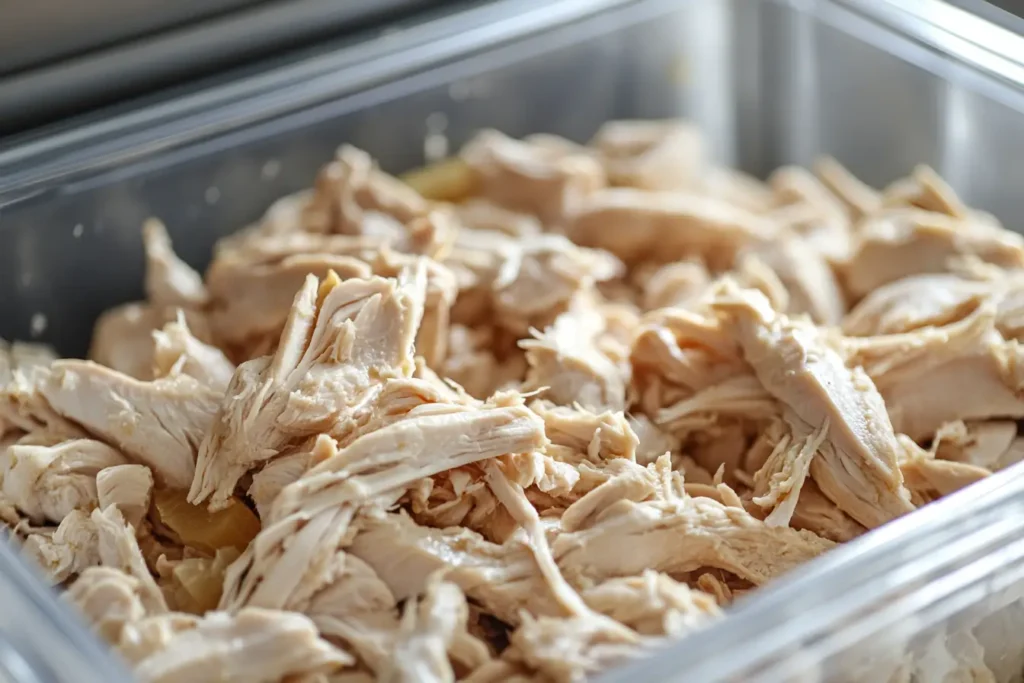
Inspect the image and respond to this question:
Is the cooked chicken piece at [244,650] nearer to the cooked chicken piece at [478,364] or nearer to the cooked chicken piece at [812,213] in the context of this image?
the cooked chicken piece at [478,364]

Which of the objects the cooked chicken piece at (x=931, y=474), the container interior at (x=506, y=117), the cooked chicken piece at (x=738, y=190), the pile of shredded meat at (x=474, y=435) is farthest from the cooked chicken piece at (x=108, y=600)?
the cooked chicken piece at (x=738, y=190)

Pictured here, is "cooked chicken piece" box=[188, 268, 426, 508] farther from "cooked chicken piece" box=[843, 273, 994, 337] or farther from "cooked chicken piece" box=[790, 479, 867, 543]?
"cooked chicken piece" box=[843, 273, 994, 337]

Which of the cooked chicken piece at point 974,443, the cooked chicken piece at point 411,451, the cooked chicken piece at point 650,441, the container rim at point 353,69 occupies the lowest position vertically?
the cooked chicken piece at point 974,443

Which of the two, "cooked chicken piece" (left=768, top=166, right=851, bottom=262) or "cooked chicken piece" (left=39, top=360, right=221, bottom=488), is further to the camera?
"cooked chicken piece" (left=768, top=166, right=851, bottom=262)

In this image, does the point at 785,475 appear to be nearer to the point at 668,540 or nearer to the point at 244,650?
the point at 668,540

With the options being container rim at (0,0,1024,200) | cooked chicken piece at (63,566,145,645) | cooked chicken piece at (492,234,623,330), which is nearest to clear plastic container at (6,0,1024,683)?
container rim at (0,0,1024,200)

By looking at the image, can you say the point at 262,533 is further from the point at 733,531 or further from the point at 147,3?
the point at 147,3

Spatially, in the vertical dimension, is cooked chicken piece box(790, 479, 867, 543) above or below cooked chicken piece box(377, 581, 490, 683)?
below
